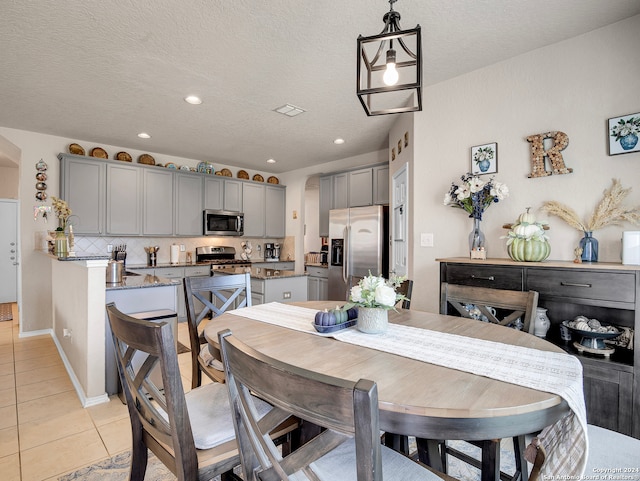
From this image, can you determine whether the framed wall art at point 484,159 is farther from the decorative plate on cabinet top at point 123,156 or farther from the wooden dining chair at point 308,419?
the decorative plate on cabinet top at point 123,156

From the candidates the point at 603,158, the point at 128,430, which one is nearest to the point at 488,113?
the point at 603,158

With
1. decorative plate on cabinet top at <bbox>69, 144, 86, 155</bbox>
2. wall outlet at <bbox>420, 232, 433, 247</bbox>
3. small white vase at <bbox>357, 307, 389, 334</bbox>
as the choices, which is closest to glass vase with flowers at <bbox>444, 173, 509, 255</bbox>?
wall outlet at <bbox>420, 232, 433, 247</bbox>

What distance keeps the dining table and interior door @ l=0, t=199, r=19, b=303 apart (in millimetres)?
6951

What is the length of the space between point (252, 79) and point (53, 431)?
9.45ft

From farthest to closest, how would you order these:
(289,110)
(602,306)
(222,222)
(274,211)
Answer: (274,211) → (222,222) → (289,110) → (602,306)

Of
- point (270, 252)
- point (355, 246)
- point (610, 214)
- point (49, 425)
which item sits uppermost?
point (610, 214)

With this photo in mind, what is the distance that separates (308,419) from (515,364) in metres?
0.76

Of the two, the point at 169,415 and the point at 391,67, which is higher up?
the point at 391,67

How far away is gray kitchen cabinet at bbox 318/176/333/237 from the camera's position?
5.35m

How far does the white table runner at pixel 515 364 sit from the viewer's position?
827mm

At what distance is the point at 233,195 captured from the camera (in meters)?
5.64

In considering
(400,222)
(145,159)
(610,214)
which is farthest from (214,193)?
(610,214)

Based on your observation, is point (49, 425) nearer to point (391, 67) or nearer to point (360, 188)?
point (391, 67)

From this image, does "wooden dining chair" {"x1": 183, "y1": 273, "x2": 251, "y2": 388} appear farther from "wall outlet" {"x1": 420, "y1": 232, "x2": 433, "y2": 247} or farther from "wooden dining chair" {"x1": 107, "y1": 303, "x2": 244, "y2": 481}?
"wall outlet" {"x1": 420, "y1": 232, "x2": 433, "y2": 247}
